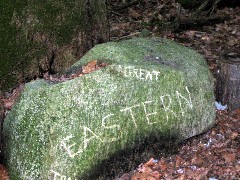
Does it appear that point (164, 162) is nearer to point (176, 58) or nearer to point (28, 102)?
point (176, 58)

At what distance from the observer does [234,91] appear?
15.4ft

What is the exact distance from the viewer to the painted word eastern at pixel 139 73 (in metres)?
3.72

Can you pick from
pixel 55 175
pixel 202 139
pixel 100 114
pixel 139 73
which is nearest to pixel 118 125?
pixel 100 114

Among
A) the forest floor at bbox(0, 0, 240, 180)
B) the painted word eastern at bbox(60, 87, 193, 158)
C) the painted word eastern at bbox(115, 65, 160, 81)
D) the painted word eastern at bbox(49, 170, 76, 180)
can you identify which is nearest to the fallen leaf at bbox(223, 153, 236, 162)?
the forest floor at bbox(0, 0, 240, 180)

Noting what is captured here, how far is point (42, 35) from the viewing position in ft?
15.8

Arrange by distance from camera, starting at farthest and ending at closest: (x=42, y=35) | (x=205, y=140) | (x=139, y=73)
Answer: (x=42, y=35) → (x=205, y=140) → (x=139, y=73)

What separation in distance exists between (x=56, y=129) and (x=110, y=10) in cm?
613

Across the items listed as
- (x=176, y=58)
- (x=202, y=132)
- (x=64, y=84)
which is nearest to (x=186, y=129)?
(x=202, y=132)

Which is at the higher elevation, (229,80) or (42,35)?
(42,35)

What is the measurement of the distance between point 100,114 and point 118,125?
0.20m

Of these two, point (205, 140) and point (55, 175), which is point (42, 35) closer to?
point (55, 175)

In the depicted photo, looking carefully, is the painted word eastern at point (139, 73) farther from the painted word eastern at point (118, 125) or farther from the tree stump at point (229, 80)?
the tree stump at point (229, 80)

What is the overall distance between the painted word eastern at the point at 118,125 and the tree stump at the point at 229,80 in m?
0.88

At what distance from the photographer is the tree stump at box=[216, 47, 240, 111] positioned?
461cm
